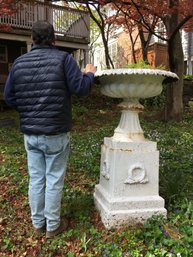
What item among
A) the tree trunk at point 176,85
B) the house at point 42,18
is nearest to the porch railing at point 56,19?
the house at point 42,18

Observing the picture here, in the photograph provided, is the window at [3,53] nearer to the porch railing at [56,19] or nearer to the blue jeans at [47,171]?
the porch railing at [56,19]

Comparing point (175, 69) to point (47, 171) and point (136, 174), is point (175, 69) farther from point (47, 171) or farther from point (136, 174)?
point (47, 171)

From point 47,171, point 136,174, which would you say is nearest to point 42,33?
point 47,171

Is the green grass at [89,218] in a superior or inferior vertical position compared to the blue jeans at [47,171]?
inferior

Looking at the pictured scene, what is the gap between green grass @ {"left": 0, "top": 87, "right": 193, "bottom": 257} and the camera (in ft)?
8.59

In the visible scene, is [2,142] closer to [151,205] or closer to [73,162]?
[73,162]

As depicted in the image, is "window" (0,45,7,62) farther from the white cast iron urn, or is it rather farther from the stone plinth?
the stone plinth

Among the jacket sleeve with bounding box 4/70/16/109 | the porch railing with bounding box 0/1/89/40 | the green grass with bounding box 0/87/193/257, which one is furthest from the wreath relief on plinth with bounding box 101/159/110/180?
the porch railing with bounding box 0/1/89/40

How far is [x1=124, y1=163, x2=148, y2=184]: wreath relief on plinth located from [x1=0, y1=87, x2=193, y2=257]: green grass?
0.40 meters

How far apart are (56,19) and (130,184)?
1129 cm

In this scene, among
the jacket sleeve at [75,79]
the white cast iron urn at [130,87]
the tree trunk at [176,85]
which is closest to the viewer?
the jacket sleeve at [75,79]

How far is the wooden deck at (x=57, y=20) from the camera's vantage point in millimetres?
12324

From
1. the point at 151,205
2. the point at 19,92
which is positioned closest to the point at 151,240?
the point at 151,205

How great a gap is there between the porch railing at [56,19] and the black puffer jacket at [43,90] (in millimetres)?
10288
